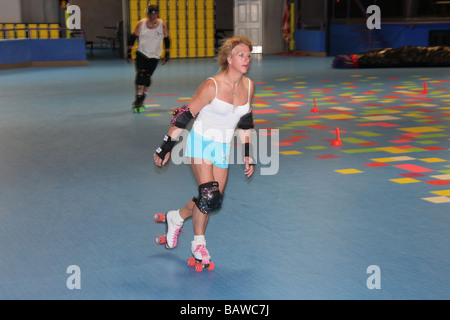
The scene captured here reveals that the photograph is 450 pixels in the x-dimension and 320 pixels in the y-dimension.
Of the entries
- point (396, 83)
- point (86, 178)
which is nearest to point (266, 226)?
point (86, 178)

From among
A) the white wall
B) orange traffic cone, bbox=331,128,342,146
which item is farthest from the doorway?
orange traffic cone, bbox=331,128,342,146

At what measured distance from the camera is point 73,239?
16.7 feet

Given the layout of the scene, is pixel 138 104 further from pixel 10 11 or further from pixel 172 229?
pixel 10 11

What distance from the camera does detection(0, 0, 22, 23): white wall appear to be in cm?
2668

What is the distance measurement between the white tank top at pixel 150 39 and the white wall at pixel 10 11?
1689 centimetres

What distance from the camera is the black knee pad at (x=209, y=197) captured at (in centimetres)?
440

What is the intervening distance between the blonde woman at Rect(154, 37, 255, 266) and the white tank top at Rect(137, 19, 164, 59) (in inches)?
297

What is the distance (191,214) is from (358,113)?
7.34 meters

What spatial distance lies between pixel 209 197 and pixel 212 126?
0.49 metres

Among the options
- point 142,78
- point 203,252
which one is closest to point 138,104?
point 142,78

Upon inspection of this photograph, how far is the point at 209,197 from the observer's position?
14.4 ft

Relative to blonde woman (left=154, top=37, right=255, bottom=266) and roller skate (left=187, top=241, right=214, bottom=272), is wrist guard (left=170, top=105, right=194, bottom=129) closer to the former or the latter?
blonde woman (left=154, top=37, right=255, bottom=266)

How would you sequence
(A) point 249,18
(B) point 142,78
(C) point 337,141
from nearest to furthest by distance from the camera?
(C) point 337,141 < (B) point 142,78 < (A) point 249,18
